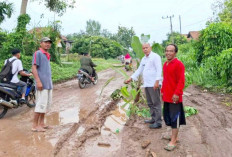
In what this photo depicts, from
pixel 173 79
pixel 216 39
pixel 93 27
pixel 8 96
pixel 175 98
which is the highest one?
pixel 93 27

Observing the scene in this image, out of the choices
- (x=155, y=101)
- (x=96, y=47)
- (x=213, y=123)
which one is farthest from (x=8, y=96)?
(x=96, y=47)

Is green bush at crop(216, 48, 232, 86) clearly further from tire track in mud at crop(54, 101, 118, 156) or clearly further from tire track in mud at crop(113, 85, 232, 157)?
tire track in mud at crop(54, 101, 118, 156)

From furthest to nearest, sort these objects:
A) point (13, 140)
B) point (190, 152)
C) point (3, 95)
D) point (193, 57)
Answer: point (193, 57) < point (3, 95) < point (13, 140) < point (190, 152)

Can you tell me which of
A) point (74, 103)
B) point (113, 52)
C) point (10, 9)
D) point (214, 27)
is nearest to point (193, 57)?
point (214, 27)

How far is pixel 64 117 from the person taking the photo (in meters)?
5.65

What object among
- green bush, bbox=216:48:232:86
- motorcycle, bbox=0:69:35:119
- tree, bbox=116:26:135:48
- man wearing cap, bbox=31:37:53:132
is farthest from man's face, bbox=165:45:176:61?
tree, bbox=116:26:135:48

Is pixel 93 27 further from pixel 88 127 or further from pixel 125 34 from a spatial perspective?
pixel 88 127

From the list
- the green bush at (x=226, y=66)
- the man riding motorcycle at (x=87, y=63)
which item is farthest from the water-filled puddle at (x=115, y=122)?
the green bush at (x=226, y=66)

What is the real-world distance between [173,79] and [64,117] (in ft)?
10.3

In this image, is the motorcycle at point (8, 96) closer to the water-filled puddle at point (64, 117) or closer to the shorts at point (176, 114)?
the water-filled puddle at point (64, 117)

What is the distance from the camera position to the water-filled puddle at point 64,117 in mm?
5312

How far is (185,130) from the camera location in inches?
178

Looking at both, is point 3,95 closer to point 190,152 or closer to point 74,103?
point 74,103

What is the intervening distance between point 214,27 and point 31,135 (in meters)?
9.89
